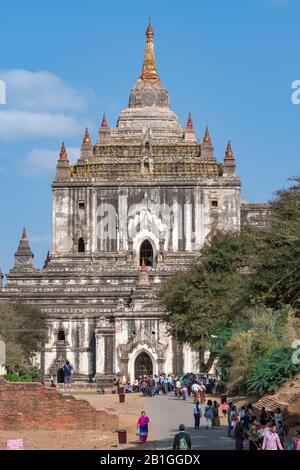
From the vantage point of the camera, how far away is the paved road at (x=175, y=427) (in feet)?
129

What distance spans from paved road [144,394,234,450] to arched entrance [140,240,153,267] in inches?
1279

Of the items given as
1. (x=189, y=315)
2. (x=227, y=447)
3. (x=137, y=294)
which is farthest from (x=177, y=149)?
(x=227, y=447)

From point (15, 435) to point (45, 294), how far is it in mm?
44123

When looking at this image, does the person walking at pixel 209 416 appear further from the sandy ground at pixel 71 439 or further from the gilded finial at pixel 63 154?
the gilded finial at pixel 63 154

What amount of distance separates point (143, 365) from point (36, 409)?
120 ft

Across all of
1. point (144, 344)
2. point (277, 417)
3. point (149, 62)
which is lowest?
point (277, 417)

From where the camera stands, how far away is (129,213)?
91.7 m

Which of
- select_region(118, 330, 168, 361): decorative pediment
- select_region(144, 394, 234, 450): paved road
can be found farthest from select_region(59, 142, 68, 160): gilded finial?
select_region(144, 394, 234, 450): paved road

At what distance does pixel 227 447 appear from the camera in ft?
125

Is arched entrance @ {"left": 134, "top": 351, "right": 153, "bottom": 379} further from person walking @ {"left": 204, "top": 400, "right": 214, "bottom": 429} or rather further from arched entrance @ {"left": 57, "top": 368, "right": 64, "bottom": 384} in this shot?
person walking @ {"left": 204, "top": 400, "right": 214, "bottom": 429}

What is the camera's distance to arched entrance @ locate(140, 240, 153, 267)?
92.1 metres

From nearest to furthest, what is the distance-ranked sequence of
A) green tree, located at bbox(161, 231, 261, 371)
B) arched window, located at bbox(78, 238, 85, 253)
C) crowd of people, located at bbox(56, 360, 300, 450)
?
crowd of people, located at bbox(56, 360, 300, 450) → green tree, located at bbox(161, 231, 261, 371) → arched window, located at bbox(78, 238, 85, 253)

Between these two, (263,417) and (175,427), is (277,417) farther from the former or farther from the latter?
(175,427)

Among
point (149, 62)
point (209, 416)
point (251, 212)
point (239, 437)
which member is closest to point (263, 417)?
point (239, 437)
